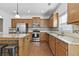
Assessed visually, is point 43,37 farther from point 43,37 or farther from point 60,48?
point 60,48

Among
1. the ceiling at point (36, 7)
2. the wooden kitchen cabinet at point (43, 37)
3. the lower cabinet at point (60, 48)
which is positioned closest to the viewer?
the lower cabinet at point (60, 48)

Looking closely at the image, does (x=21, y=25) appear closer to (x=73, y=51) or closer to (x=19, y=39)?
(x=19, y=39)

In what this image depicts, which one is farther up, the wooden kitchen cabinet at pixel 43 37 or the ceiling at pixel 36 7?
the ceiling at pixel 36 7

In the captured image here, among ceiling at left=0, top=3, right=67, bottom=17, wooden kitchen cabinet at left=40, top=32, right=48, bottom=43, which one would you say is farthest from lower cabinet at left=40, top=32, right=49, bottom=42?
ceiling at left=0, top=3, right=67, bottom=17

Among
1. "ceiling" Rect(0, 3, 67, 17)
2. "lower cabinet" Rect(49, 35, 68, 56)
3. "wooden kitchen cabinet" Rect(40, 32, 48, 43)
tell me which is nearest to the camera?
"lower cabinet" Rect(49, 35, 68, 56)

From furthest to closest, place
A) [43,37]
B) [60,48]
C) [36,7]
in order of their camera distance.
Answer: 1. [43,37]
2. [36,7]
3. [60,48]

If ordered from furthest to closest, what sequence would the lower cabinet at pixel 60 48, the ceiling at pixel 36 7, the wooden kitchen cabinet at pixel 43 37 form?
the wooden kitchen cabinet at pixel 43 37
the ceiling at pixel 36 7
the lower cabinet at pixel 60 48

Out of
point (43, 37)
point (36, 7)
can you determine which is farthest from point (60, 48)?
point (43, 37)

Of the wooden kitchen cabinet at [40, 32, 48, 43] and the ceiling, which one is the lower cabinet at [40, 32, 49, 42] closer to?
the wooden kitchen cabinet at [40, 32, 48, 43]

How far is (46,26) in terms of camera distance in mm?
11727

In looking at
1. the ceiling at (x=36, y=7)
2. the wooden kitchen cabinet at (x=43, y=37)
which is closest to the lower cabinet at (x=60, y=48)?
the ceiling at (x=36, y=7)

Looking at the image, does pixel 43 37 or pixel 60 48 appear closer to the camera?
pixel 60 48

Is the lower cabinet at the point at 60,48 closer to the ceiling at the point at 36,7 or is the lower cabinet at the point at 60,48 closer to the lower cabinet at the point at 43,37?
the ceiling at the point at 36,7

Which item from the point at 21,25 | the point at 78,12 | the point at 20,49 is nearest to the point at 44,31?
the point at 21,25
